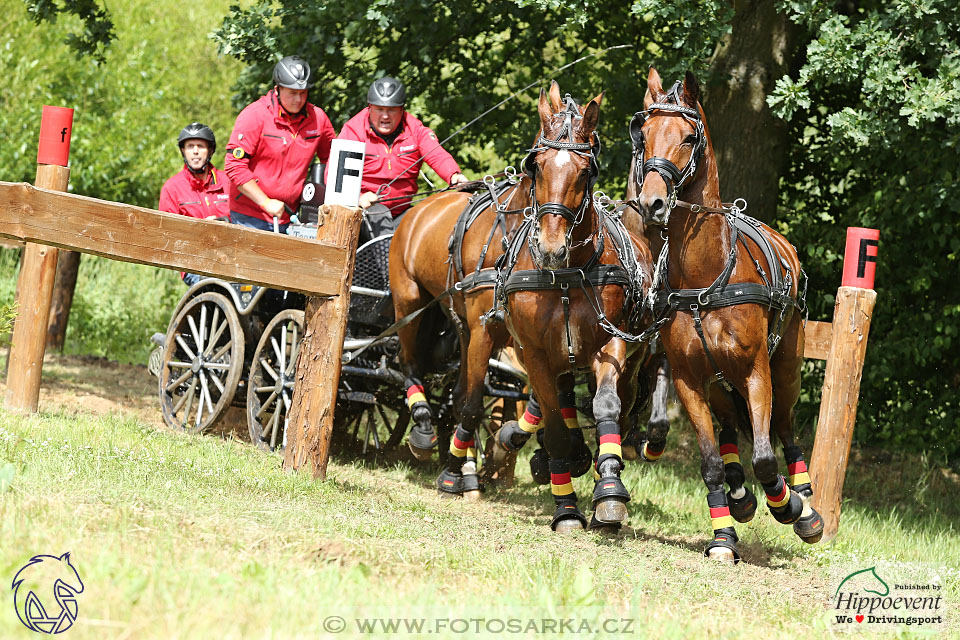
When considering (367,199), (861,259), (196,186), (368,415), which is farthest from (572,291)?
(196,186)

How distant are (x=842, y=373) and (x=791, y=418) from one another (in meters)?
0.79

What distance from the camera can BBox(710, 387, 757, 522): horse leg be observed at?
6.13 metres

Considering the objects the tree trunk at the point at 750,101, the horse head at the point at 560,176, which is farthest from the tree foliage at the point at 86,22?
the horse head at the point at 560,176

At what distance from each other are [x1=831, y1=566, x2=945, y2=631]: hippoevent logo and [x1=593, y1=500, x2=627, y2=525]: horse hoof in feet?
3.60

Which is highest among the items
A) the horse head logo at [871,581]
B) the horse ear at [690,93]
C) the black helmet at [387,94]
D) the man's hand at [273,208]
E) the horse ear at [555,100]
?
the black helmet at [387,94]

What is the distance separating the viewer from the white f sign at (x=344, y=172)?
20.8 ft

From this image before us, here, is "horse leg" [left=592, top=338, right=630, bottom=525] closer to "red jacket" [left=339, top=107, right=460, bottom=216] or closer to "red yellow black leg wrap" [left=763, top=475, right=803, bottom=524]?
"red yellow black leg wrap" [left=763, top=475, right=803, bottom=524]

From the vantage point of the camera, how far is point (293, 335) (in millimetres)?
7652

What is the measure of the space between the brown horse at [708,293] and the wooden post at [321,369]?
1.75 meters

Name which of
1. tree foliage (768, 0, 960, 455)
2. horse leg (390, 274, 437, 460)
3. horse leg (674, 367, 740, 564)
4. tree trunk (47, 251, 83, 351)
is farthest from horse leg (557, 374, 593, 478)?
tree trunk (47, 251, 83, 351)

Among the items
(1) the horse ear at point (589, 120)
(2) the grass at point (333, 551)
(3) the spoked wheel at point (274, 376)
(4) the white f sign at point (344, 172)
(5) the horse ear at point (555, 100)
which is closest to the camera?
(2) the grass at point (333, 551)

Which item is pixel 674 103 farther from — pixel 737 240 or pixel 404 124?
pixel 404 124

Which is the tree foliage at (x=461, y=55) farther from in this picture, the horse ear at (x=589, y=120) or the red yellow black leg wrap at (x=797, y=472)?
the red yellow black leg wrap at (x=797, y=472)

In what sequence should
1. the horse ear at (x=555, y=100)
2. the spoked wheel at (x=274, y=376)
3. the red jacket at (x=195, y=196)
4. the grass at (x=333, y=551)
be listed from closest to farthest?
the grass at (x=333, y=551) < the horse ear at (x=555, y=100) < the spoked wheel at (x=274, y=376) < the red jacket at (x=195, y=196)
